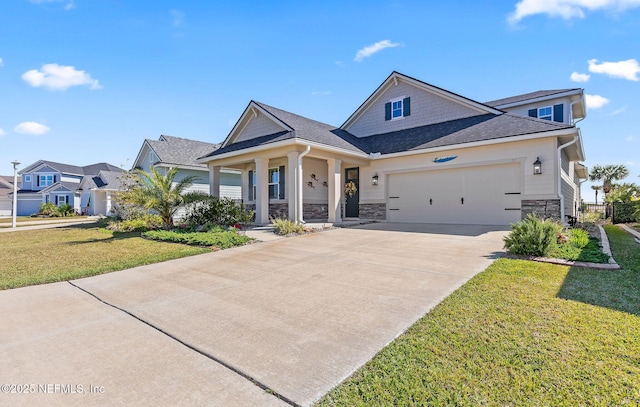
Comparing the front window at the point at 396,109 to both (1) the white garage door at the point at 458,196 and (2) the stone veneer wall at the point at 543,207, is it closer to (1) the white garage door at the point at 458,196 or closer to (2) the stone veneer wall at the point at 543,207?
(1) the white garage door at the point at 458,196

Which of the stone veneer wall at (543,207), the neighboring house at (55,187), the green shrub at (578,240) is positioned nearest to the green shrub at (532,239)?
the green shrub at (578,240)

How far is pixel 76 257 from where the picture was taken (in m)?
7.64

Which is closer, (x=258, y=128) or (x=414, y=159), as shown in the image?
(x=414, y=159)

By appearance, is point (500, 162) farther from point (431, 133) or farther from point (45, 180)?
point (45, 180)

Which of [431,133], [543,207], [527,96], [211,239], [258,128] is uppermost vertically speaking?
[527,96]

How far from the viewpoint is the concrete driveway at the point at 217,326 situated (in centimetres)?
230

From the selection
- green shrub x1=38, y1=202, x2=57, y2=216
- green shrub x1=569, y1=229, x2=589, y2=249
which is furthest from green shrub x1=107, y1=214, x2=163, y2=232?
green shrub x1=38, y1=202, x2=57, y2=216

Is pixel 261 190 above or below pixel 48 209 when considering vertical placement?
above

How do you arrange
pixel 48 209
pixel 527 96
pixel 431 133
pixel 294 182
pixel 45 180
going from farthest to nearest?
pixel 45 180, pixel 48 209, pixel 527 96, pixel 431 133, pixel 294 182

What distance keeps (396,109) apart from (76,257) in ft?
48.3

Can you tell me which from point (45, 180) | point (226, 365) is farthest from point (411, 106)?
point (45, 180)

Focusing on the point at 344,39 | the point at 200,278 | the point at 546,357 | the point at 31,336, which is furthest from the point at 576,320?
the point at 344,39

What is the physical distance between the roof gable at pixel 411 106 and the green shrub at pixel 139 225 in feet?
36.8

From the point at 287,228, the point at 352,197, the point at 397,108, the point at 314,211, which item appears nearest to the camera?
A: the point at 287,228
